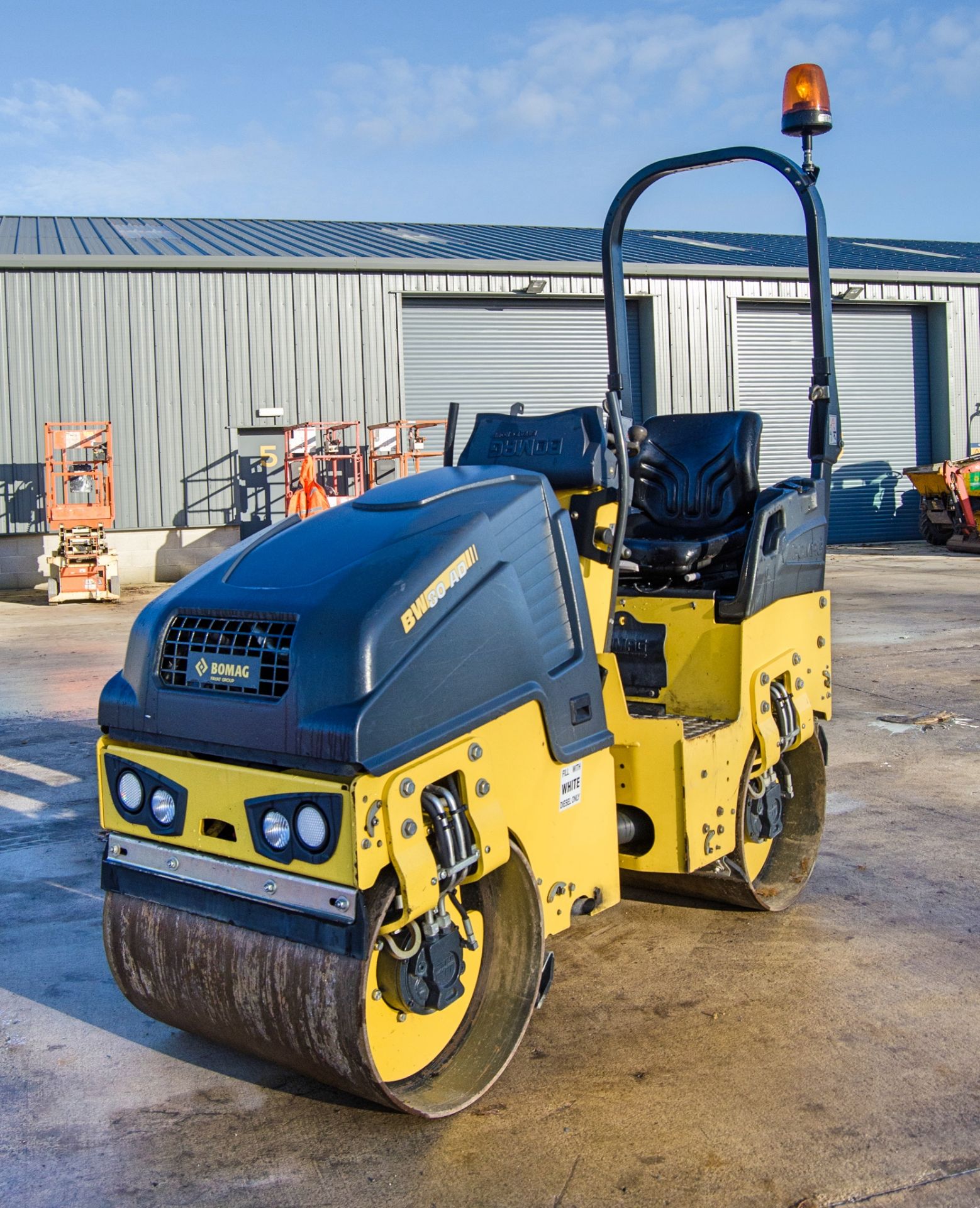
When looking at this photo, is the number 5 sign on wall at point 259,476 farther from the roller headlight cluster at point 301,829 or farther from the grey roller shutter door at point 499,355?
the roller headlight cluster at point 301,829

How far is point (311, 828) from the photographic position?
2.44m

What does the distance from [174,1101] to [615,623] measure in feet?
6.73

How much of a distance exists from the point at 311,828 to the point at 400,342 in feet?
58.1

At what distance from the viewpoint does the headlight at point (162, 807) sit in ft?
8.87

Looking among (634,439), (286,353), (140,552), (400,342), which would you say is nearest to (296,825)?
(634,439)

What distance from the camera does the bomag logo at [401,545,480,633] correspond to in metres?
2.52

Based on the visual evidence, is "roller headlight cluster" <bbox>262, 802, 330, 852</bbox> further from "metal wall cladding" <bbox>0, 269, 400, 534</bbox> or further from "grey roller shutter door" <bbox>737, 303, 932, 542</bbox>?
"grey roller shutter door" <bbox>737, 303, 932, 542</bbox>

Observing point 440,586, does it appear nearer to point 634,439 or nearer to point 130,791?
point 130,791

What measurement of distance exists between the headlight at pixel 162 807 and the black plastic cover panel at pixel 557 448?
1.18m

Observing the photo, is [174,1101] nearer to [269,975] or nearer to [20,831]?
[269,975]

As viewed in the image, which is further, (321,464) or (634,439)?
(321,464)

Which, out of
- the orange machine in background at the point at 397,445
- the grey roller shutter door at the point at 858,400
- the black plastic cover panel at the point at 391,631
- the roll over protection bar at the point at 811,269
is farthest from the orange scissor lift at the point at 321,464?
the black plastic cover panel at the point at 391,631

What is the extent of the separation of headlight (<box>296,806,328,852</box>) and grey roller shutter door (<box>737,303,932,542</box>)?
20604 millimetres

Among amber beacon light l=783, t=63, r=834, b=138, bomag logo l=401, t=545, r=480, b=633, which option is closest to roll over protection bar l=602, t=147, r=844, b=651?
amber beacon light l=783, t=63, r=834, b=138
